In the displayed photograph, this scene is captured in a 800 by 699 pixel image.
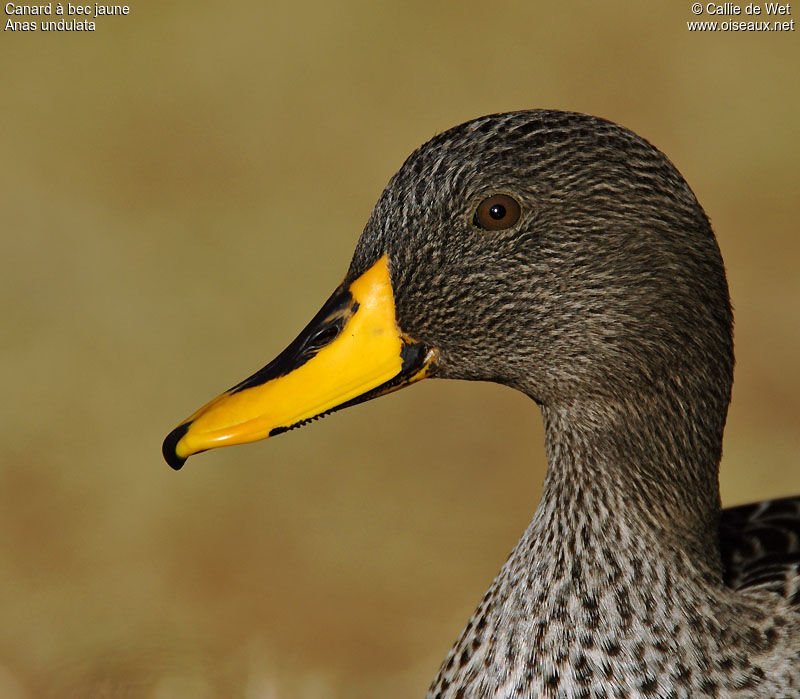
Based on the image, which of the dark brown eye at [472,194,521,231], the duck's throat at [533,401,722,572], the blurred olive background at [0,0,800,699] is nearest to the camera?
the dark brown eye at [472,194,521,231]

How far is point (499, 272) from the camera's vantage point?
2117mm

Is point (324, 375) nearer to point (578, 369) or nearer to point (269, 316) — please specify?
point (578, 369)

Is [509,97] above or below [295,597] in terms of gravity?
above

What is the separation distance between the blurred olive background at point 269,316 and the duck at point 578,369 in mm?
1470

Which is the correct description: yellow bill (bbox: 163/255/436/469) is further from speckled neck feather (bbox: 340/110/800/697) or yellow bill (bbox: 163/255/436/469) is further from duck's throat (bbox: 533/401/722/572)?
duck's throat (bbox: 533/401/722/572)

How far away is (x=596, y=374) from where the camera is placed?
7.07ft

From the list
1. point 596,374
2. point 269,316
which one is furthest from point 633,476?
point 269,316

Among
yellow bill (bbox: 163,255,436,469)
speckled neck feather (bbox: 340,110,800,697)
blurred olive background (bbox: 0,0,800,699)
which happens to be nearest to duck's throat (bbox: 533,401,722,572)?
speckled neck feather (bbox: 340,110,800,697)

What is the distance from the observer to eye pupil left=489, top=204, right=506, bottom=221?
2.07 m

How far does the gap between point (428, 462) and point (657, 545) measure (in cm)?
287

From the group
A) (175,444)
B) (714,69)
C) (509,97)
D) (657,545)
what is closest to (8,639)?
(175,444)

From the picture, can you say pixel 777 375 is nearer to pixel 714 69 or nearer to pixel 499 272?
pixel 714 69

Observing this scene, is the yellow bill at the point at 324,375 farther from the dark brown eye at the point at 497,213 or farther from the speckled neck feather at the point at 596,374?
the dark brown eye at the point at 497,213

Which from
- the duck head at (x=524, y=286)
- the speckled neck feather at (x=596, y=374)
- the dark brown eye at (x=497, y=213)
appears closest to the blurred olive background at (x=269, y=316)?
the speckled neck feather at (x=596, y=374)
